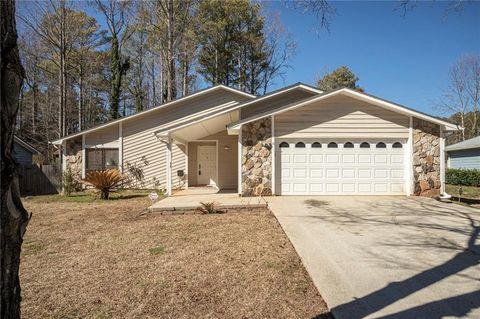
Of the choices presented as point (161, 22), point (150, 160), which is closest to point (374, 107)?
point (150, 160)

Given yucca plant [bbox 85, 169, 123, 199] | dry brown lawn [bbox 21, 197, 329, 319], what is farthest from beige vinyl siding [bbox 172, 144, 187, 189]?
dry brown lawn [bbox 21, 197, 329, 319]

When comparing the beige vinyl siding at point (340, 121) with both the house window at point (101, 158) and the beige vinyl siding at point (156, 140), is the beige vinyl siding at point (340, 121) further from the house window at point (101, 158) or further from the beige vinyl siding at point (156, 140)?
the house window at point (101, 158)

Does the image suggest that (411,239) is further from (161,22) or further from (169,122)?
(161,22)

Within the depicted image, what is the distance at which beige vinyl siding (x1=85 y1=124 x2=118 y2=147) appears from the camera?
1612 cm

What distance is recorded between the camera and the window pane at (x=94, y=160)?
53.0 ft

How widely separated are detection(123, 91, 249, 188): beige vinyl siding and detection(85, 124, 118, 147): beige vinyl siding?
0.58 m

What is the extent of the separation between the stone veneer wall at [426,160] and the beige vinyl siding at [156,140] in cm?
834

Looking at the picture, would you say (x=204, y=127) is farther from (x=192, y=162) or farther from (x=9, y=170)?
(x=9, y=170)

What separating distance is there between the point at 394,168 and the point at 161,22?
1982 centimetres

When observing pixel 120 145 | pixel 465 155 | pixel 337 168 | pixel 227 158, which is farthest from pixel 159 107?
pixel 465 155

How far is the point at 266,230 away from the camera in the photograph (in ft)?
22.4

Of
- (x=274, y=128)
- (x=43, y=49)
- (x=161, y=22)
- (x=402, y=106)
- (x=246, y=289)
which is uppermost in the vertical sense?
(x=161, y=22)

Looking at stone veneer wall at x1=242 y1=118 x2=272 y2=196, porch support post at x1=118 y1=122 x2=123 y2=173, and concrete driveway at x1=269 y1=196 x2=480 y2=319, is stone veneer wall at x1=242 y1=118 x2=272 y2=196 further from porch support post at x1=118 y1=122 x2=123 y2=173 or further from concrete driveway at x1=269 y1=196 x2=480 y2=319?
porch support post at x1=118 y1=122 x2=123 y2=173

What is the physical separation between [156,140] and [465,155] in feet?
73.0
